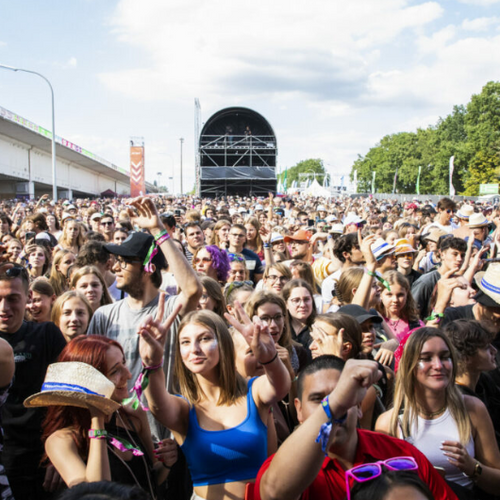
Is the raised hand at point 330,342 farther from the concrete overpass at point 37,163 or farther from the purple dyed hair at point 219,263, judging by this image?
the concrete overpass at point 37,163

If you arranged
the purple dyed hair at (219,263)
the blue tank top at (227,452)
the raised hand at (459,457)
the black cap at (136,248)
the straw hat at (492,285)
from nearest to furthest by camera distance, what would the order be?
1. the blue tank top at (227,452)
2. the raised hand at (459,457)
3. the black cap at (136,248)
4. the straw hat at (492,285)
5. the purple dyed hair at (219,263)

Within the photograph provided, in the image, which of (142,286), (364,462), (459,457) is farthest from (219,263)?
(364,462)

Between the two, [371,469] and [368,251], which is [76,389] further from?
[368,251]

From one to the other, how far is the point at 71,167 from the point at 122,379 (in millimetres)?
68066

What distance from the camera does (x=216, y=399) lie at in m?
2.79

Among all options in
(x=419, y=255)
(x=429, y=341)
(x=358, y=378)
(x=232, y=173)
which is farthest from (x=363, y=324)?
(x=232, y=173)

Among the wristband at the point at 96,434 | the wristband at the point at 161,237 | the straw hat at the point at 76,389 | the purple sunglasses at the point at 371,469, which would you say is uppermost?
the wristband at the point at 161,237

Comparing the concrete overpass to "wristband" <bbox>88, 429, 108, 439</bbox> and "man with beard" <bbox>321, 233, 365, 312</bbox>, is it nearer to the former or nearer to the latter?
"man with beard" <bbox>321, 233, 365, 312</bbox>

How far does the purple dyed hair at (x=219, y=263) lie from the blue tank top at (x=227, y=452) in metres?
2.86

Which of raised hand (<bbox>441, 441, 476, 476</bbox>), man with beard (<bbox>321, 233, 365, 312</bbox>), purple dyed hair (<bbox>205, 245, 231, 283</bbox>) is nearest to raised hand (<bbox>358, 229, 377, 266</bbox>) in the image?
man with beard (<bbox>321, 233, 365, 312</bbox>)

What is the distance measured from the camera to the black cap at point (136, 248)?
135 inches

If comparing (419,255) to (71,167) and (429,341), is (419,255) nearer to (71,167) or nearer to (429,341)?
(429,341)

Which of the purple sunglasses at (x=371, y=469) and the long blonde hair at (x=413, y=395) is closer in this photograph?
the purple sunglasses at (x=371, y=469)

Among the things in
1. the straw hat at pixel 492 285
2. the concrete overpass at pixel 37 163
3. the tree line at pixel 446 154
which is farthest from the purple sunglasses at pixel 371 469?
the tree line at pixel 446 154
